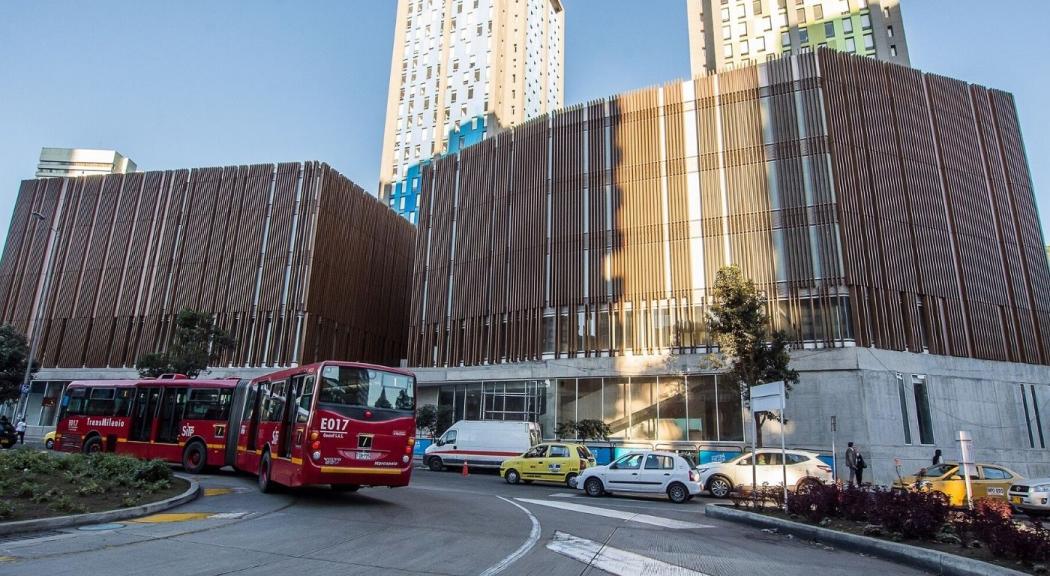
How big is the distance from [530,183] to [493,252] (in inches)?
204

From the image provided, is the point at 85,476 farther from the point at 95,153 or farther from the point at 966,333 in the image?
the point at 95,153

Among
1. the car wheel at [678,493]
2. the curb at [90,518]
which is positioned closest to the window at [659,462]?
the car wheel at [678,493]

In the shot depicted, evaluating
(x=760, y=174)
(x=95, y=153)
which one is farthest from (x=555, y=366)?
(x=95, y=153)

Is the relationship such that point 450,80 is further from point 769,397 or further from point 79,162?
point 79,162

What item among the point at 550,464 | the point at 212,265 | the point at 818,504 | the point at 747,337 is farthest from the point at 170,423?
the point at 212,265

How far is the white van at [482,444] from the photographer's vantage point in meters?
27.2

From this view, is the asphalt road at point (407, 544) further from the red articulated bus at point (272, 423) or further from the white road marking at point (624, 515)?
the red articulated bus at point (272, 423)

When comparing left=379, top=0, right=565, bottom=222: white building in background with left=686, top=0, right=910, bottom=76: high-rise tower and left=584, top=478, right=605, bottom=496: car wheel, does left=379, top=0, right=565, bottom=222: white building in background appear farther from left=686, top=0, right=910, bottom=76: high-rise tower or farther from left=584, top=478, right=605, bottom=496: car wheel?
left=584, top=478, right=605, bottom=496: car wheel

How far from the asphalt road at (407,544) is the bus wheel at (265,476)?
0.90m

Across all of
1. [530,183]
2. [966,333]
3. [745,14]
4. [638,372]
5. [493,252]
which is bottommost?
[638,372]

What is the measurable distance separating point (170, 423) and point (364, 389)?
1105 cm

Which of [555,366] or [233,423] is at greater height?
[555,366]

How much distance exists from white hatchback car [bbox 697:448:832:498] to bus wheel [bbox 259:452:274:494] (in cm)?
1233

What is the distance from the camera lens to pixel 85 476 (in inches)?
504
